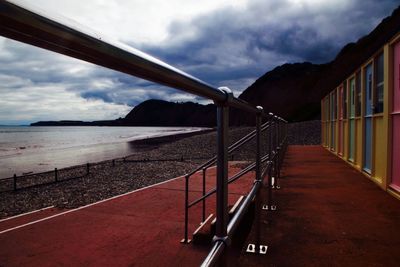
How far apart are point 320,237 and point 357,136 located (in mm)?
6174

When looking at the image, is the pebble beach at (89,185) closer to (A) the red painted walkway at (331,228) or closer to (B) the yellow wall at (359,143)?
(A) the red painted walkway at (331,228)

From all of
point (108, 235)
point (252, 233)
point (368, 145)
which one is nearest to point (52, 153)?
point (108, 235)

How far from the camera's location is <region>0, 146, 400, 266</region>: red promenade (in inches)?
118

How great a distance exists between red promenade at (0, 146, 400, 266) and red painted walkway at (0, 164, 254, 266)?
2 centimetres

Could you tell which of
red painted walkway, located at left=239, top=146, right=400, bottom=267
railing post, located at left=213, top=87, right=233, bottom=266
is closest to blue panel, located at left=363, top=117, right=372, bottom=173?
red painted walkway, located at left=239, top=146, right=400, bottom=267

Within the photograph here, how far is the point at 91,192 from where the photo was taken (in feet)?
46.9

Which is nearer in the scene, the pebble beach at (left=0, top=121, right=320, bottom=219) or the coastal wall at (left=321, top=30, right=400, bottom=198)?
the coastal wall at (left=321, top=30, right=400, bottom=198)

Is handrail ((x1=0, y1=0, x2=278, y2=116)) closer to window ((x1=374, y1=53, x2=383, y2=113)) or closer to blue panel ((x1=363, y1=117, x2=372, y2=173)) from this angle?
window ((x1=374, y1=53, x2=383, y2=113))

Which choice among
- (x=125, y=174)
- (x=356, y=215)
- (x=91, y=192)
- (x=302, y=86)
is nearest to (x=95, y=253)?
(x=356, y=215)

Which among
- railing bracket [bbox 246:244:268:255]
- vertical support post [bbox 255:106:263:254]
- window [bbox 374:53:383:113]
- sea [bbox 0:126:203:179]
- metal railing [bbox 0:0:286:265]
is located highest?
window [bbox 374:53:383:113]

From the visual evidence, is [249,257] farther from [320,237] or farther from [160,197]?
[160,197]

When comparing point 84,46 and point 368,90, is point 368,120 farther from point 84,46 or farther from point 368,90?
point 84,46

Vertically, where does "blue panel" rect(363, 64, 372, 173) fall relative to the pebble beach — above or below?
above

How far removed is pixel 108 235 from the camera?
656 cm
